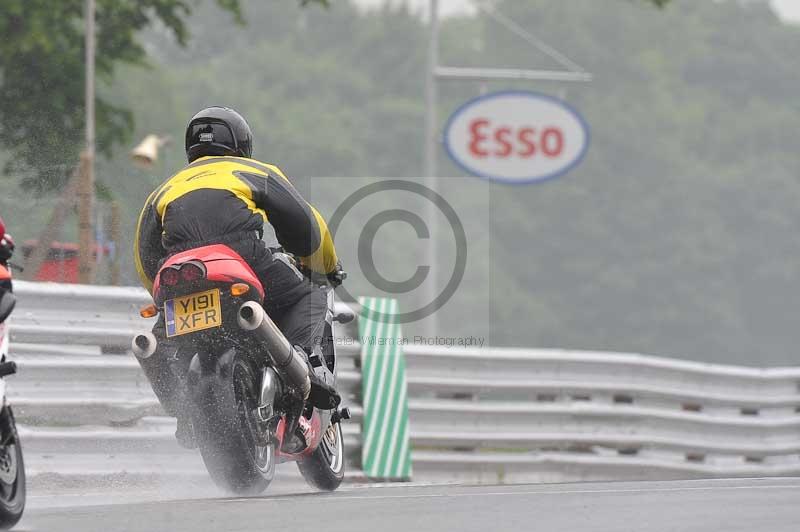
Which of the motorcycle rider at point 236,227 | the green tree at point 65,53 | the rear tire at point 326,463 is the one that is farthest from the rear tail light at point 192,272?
the green tree at point 65,53

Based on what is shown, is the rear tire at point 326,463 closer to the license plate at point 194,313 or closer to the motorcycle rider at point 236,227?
the motorcycle rider at point 236,227

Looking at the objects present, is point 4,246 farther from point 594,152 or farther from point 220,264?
point 594,152

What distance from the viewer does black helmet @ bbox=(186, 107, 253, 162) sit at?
8016 millimetres

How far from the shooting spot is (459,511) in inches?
269

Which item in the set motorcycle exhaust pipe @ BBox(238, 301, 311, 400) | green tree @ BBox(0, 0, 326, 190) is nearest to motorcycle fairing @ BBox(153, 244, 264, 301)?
motorcycle exhaust pipe @ BBox(238, 301, 311, 400)

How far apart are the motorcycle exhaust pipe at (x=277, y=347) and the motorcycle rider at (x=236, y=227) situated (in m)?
0.23

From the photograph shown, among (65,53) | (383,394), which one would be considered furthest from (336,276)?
(65,53)

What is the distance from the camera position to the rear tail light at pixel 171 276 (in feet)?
23.5

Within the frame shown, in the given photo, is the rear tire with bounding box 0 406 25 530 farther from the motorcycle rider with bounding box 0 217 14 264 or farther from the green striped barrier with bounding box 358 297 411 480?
the green striped barrier with bounding box 358 297 411 480

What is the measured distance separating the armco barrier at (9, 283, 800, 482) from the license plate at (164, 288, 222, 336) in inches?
76.7

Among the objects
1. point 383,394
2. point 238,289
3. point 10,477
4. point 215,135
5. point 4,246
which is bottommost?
point 383,394

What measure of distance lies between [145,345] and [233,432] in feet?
2.23

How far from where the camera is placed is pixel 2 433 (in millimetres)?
6168

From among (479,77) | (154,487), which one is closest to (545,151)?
(479,77)
